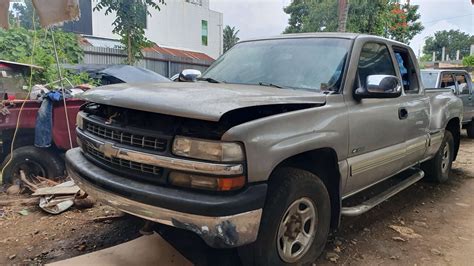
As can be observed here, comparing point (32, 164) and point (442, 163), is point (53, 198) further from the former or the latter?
point (442, 163)

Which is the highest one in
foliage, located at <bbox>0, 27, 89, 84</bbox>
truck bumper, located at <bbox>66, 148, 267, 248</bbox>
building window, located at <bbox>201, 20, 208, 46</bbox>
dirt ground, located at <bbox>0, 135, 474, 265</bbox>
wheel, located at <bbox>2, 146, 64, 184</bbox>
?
building window, located at <bbox>201, 20, 208, 46</bbox>

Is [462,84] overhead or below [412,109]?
Answer: overhead

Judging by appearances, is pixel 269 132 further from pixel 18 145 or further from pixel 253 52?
pixel 18 145

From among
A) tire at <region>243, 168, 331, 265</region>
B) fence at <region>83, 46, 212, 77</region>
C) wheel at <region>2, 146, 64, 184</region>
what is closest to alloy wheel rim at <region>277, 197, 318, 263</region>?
tire at <region>243, 168, 331, 265</region>

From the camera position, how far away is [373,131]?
356 centimetres

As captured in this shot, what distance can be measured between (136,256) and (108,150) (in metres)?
0.85

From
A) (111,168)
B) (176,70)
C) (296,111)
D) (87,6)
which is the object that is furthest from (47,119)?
(87,6)

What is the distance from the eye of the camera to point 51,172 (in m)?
5.31

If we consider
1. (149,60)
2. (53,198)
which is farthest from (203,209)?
(149,60)

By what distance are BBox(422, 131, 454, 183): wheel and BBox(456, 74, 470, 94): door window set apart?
4.63 m

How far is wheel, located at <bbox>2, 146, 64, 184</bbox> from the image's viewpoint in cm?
521

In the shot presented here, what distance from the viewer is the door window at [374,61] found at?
12.1 feet

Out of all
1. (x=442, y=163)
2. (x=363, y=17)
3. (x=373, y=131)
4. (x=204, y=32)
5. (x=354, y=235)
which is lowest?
(x=354, y=235)

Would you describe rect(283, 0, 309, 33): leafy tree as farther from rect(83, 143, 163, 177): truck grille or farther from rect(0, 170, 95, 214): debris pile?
rect(83, 143, 163, 177): truck grille
